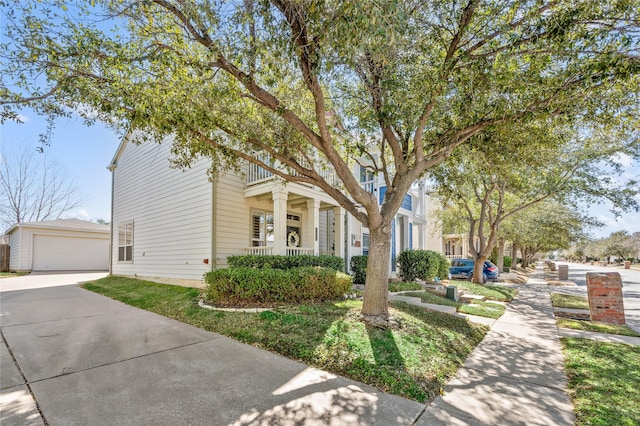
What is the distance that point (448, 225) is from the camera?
69.5ft

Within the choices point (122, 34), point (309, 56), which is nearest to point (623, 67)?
point (309, 56)

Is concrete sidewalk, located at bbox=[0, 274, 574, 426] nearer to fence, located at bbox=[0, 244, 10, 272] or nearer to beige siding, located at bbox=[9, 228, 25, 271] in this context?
beige siding, located at bbox=[9, 228, 25, 271]

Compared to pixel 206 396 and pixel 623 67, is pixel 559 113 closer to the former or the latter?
pixel 623 67

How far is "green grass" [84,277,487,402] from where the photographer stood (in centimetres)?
400

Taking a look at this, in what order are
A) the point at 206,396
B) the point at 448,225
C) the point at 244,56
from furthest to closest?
the point at 448,225
the point at 244,56
the point at 206,396

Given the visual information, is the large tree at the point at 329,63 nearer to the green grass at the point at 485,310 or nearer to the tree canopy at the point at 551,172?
the tree canopy at the point at 551,172

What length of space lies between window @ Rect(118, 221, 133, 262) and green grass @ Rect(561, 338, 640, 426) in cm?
1536

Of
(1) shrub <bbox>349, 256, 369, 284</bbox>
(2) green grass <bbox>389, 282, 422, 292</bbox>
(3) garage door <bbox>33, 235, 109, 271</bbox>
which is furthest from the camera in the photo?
(3) garage door <bbox>33, 235, 109, 271</bbox>

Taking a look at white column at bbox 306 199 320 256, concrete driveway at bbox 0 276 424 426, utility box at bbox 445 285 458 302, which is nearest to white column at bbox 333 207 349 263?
white column at bbox 306 199 320 256

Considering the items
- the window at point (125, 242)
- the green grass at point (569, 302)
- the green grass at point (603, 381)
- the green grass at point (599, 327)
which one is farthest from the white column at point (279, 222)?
the green grass at point (569, 302)

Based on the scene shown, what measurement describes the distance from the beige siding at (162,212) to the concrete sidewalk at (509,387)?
7.87 m

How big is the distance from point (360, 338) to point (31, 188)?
33.3m

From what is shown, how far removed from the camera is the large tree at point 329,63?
15.3 ft

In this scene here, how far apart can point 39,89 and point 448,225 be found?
2097 centimetres
